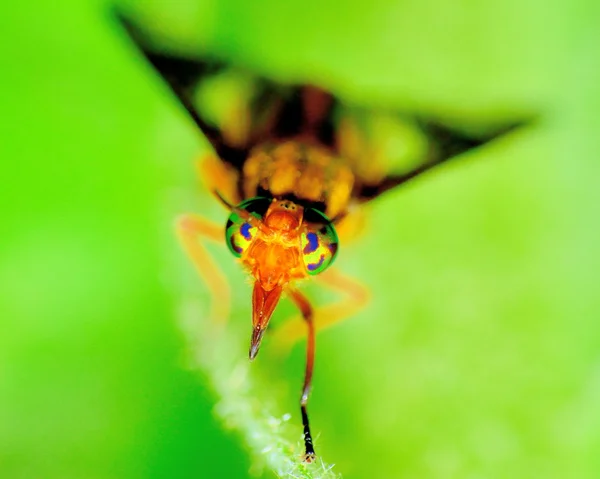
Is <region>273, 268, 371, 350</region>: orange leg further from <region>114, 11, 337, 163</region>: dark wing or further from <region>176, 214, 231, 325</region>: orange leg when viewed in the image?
<region>114, 11, 337, 163</region>: dark wing

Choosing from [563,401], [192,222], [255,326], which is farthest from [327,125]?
[563,401]

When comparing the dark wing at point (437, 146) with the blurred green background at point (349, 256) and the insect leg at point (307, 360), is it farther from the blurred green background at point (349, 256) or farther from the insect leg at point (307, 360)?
the insect leg at point (307, 360)

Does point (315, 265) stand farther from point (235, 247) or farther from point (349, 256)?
point (349, 256)

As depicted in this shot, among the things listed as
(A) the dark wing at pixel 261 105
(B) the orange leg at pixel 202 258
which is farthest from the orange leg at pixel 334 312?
(A) the dark wing at pixel 261 105

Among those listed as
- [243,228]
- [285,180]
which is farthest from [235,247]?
[285,180]

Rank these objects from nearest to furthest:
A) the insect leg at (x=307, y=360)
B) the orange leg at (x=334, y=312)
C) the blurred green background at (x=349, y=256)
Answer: the insect leg at (x=307, y=360), the blurred green background at (x=349, y=256), the orange leg at (x=334, y=312)

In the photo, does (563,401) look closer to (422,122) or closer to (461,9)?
(422,122)
